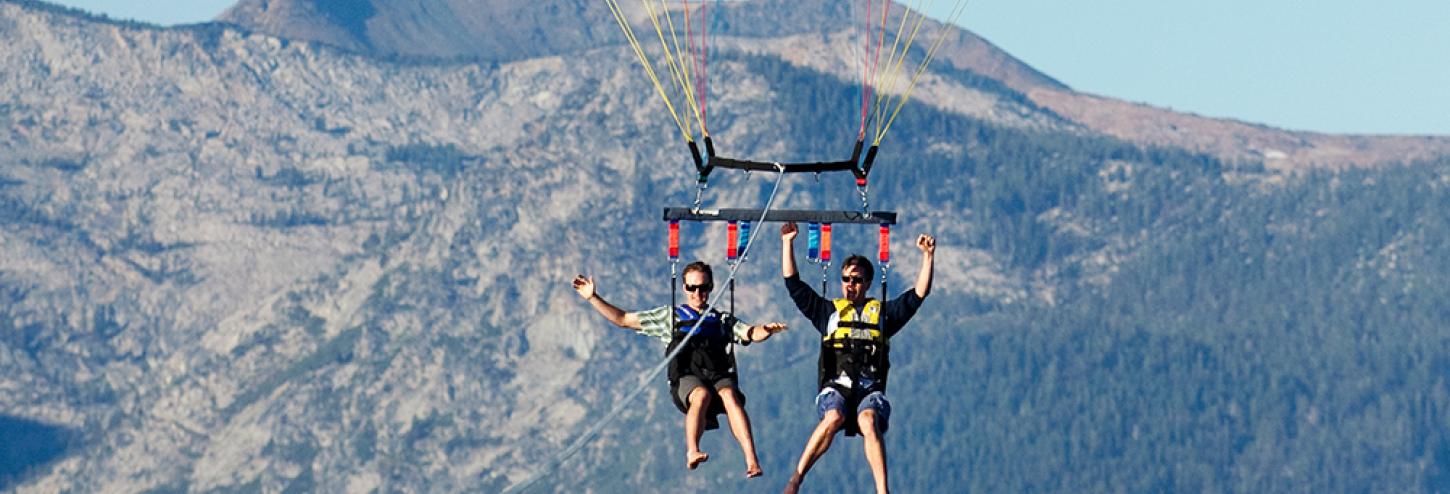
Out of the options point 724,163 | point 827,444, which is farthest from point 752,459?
point 724,163

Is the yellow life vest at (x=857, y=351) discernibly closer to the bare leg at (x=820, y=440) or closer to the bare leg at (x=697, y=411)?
the bare leg at (x=820, y=440)

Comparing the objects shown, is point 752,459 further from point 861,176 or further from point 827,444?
point 861,176

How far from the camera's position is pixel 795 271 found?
4662cm

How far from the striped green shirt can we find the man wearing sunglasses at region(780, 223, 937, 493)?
1130mm

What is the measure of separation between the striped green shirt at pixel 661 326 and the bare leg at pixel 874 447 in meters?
2.38

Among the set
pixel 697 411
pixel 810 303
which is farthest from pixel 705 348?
pixel 810 303

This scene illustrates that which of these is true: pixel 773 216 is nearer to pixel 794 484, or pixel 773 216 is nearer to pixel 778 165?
pixel 778 165

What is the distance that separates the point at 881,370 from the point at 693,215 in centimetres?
380

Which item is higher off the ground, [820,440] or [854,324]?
[854,324]

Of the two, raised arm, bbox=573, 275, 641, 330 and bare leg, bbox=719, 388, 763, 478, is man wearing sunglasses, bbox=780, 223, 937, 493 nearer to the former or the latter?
bare leg, bbox=719, 388, 763, 478

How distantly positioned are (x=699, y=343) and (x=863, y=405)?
2.90 metres

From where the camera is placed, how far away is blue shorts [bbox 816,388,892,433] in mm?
46125

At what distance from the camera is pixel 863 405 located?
152ft

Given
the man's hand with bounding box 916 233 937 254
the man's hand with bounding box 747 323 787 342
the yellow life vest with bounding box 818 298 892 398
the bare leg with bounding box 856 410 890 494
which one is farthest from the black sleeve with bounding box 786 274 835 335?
the man's hand with bounding box 916 233 937 254
